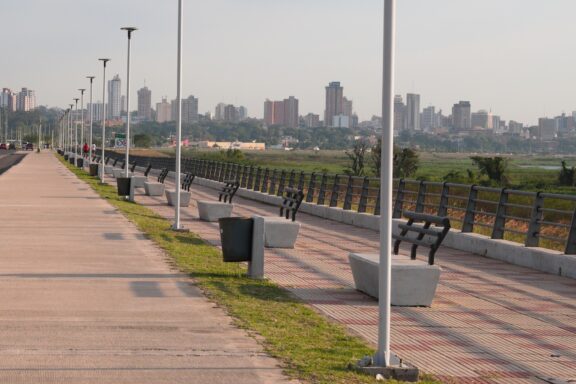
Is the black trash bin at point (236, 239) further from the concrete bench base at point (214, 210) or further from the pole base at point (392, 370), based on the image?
the concrete bench base at point (214, 210)

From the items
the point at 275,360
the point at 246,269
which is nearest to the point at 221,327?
the point at 275,360

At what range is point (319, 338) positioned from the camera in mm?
10203

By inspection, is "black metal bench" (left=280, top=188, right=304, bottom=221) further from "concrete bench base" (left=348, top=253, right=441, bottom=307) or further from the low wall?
"concrete bench base" (left=348, top=253, right=441, bottom=307)

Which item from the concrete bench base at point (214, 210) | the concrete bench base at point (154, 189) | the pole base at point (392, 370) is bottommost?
the concrete bench base at point (154, 189)

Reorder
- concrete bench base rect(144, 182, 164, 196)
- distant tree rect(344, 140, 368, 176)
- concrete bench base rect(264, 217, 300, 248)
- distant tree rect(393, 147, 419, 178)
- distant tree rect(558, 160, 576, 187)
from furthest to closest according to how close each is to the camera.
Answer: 1. distant tree rect(558, 160, 576, 187)
2. distant tree rect(393, 147, 419, 178)
3. distant tree rect(344, 140, 368, 176)
4. concrete bench base rect(144, 182, 164, 196)
5. concrete bench base rect(264, 217, 300, 248)

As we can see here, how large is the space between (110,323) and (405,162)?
61308mm

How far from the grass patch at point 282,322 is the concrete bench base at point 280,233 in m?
1.58

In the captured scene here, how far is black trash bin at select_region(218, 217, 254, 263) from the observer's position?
14641 millimetres

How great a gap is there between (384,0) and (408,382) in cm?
300

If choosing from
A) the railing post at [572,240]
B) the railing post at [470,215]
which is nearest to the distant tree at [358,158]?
the railing post at [470,215]

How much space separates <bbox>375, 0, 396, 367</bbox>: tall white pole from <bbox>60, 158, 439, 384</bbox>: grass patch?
1.22 ft

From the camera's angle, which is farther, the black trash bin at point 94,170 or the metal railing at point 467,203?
the black trash bin at point 94,170

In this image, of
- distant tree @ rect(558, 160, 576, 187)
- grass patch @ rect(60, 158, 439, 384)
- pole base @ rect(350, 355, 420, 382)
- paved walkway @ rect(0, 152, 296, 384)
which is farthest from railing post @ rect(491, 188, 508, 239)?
distant tree @ rect(558, 160, 576, 187)

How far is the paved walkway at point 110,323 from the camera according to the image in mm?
8422
